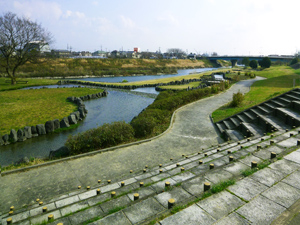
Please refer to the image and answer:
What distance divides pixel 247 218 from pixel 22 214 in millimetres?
5185

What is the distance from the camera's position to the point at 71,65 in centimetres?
8019

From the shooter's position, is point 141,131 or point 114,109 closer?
point 141,131

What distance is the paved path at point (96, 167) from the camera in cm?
676

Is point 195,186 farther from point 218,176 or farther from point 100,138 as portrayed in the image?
point 100,138

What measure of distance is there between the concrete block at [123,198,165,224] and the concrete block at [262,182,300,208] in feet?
7.91

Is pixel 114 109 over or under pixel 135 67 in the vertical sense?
under

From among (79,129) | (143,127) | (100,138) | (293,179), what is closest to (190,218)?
(293,179)

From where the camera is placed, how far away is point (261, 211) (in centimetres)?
388

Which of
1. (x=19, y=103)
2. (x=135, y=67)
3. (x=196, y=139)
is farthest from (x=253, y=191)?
(x=135, y=67)

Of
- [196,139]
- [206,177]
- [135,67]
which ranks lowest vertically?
[196,139]

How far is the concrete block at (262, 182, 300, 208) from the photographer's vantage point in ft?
13.6

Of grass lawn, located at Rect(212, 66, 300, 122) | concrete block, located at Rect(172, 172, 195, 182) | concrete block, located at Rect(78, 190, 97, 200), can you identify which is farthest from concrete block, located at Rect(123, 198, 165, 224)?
grass lawn, located at Rect(212, 66, 300, 122)

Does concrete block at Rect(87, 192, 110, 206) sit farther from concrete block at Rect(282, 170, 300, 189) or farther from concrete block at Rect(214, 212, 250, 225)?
concrete block at Rect(282, 170, 300, 189)

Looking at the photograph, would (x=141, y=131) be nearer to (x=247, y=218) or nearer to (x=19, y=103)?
(x=247, y=218)
